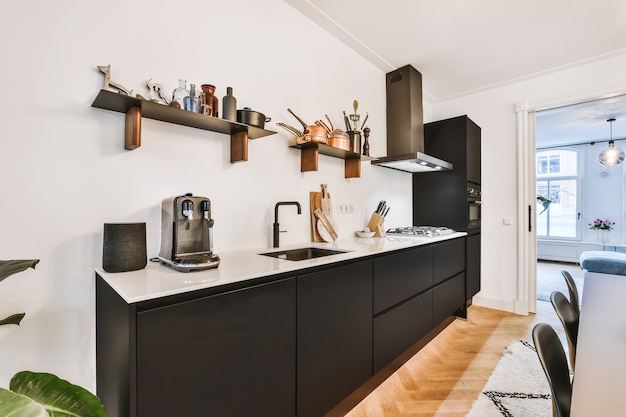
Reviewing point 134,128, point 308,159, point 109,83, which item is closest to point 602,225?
point 308,159

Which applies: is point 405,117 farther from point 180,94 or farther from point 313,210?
point 180,94

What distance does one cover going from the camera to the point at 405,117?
3.09 metres

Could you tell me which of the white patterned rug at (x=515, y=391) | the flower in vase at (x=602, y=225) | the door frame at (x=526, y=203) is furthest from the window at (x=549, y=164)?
the white patterned rug at (x=515, y=391)

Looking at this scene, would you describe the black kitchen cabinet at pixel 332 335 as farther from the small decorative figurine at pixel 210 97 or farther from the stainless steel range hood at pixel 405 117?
the stainless steel range hood at pixel 405 117

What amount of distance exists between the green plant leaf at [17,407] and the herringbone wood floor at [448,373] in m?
1.69

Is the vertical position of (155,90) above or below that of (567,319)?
above

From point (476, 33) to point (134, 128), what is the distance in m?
2.82

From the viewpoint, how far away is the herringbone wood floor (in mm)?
1829

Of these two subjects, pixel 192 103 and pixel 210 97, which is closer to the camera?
pixel 192 103

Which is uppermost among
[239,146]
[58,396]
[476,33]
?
[476,33]

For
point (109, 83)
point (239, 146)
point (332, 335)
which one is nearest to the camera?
point (109, 83)

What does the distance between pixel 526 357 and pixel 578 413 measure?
7.41 ft

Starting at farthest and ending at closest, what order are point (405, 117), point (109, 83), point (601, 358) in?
point (405, 117), point (109, 83), point (601, 358)

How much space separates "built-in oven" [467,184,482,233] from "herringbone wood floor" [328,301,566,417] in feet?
3.43
